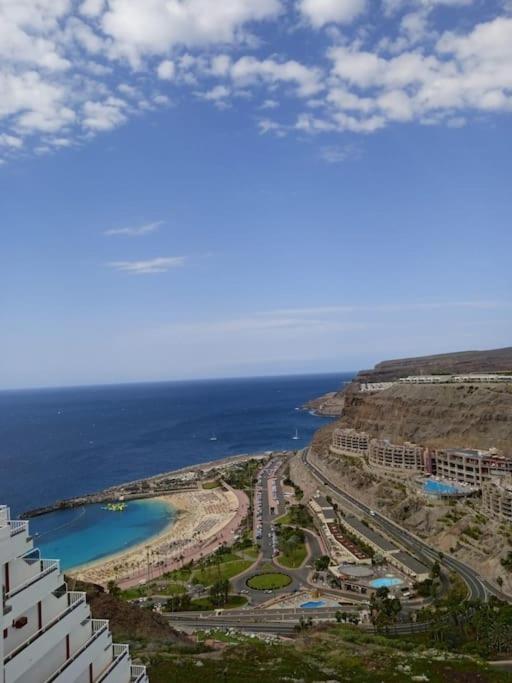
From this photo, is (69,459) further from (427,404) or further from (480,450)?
(480,450)

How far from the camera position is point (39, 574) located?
13.6m

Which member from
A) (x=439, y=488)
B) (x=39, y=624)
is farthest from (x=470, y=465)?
(x=39, y=624)

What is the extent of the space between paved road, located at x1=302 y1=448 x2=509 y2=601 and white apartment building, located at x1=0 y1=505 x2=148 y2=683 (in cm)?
4373

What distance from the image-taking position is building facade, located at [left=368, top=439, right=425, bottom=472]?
272 ft

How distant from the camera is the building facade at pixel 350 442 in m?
101

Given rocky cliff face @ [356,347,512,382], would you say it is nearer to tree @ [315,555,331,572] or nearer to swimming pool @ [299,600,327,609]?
tree @ [315,555,331,572]

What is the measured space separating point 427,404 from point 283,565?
39281mm

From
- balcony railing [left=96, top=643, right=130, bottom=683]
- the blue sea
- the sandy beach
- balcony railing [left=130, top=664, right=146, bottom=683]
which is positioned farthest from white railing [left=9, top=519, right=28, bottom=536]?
the blue sea

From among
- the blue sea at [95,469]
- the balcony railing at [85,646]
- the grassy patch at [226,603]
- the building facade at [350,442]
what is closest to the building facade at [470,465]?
the building facade at [350,442]

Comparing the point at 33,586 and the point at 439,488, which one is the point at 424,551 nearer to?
the point at 439,488

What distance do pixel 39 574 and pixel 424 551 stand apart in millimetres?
58258

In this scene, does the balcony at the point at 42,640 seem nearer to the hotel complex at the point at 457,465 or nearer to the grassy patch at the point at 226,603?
the grassy patch at the point at 226,603

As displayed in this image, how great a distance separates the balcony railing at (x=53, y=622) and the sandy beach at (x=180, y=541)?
55.9 m

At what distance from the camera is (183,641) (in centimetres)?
3622
